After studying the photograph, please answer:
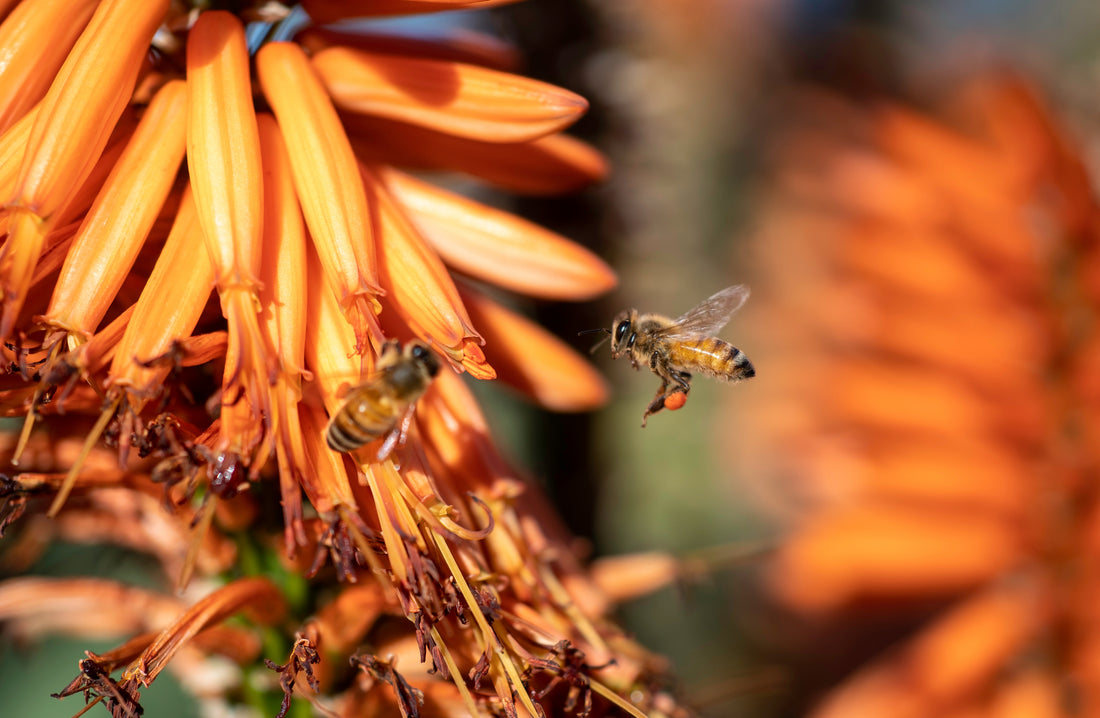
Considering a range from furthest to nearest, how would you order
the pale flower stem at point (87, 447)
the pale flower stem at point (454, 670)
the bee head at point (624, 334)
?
the bee head at point (624, 334)
the pale flower stem at point (454, 670)
the pale flower stem at point (87, 447)

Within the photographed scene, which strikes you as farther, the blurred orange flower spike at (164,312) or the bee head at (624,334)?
the bee head at (624,334)

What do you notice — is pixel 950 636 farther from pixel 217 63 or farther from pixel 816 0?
pixel 816 0

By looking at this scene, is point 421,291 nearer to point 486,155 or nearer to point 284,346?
point 284,346

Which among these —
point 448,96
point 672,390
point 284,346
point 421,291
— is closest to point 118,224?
point 284,346

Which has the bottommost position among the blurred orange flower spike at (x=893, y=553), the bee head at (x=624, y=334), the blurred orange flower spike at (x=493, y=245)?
the blurred orange flower spike at (x=893, y=553)

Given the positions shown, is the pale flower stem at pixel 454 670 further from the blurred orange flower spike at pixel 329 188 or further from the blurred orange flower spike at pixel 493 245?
the blurred orange flower spike at pixel 493 245

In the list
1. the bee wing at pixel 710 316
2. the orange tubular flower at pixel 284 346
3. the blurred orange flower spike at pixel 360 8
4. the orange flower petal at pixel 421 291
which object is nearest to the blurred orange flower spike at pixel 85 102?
the orange tubular flower at pixel 284 346

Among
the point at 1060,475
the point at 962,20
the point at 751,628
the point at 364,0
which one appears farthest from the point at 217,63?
the point at 962,20
